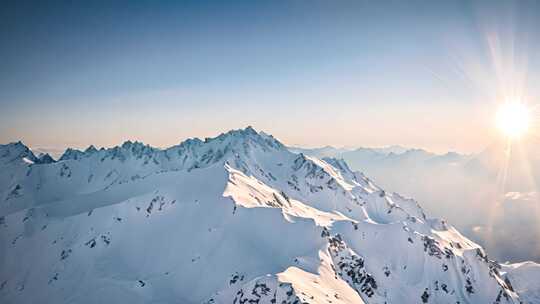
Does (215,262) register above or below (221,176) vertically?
below

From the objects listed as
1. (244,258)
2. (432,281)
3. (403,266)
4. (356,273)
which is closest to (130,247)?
(244,258)

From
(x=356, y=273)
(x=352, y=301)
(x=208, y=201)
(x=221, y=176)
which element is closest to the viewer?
(x=352, y=301)

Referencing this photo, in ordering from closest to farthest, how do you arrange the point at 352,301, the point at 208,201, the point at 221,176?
the point at 352,301, the point at 208,201, the point at 221,176

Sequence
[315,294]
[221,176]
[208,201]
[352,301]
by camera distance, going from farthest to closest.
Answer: [221,176], [208,201], [352,301], [315,294]

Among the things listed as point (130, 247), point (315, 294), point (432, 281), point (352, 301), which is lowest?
point (432, 281)

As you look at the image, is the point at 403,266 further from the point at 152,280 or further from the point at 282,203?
the point at 152,280

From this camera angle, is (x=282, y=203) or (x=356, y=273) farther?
(x=282, y=203)

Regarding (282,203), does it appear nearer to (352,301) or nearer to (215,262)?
(215,262)

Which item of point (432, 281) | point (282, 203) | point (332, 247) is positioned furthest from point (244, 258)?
point (432, 281)

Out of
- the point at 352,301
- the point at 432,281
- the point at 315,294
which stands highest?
the point at 315,294
